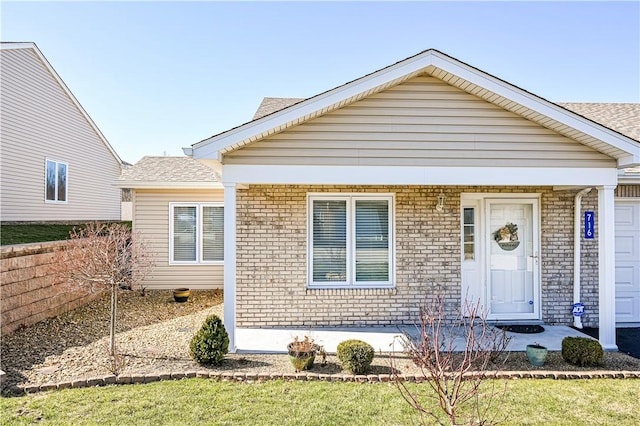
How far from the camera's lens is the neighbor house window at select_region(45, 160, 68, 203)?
46.4 ft

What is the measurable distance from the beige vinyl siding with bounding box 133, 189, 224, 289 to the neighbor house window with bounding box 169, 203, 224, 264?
5.8 inches

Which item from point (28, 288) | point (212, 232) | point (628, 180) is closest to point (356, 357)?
point (28, 288)

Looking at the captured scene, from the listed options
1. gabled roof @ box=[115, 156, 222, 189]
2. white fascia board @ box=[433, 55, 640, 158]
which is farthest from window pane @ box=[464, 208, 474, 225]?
gabled roof @ box=[115, 156, 222, 189]

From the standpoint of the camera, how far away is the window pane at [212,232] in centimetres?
1074

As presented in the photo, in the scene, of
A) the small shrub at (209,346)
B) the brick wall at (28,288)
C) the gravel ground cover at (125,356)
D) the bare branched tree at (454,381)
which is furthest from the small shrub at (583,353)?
the brick wall at (28,288)

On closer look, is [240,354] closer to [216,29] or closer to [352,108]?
[352,108]

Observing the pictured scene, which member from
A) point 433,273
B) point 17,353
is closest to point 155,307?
point 17,353

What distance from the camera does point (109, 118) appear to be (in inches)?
876

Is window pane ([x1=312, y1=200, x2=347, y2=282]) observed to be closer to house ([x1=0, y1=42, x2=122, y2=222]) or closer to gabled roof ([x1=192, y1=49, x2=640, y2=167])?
gabled roof ([x1=192, y1=49, x2=640, y2=167])

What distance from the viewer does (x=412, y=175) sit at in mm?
5938

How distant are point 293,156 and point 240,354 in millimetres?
3261

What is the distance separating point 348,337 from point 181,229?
6411 mm

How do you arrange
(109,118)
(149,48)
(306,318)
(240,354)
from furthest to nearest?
(109,118) → (149,48) → (306,318) → (240,354)

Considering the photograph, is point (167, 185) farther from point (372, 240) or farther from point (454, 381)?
point (454, 381)
